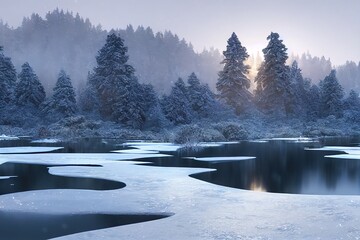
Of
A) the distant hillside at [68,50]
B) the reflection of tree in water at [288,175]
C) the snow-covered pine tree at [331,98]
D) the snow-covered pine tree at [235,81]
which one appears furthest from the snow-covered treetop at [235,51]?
the distant hillside at [68,50]

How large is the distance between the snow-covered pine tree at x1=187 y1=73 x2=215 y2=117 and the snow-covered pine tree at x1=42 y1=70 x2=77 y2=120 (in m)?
18.7

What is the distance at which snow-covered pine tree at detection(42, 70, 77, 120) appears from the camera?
204 ft

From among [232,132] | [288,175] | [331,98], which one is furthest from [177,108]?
[288,175]

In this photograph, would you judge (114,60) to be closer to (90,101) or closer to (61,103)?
(90,101)

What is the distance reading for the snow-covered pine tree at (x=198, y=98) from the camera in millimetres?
64750

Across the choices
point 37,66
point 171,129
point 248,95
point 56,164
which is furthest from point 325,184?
point 37,66

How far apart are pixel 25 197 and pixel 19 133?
50.6 m

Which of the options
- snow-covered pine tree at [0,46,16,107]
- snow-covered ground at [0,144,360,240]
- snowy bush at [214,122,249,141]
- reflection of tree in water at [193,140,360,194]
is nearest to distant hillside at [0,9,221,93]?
snow-covered pine tree at [0,46,16,107]

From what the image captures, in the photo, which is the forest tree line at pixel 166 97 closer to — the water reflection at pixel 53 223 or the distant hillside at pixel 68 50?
the water reflection at pixel 53 223

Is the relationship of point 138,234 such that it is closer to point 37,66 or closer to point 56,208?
point 56,208

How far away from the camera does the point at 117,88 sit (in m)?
60.8

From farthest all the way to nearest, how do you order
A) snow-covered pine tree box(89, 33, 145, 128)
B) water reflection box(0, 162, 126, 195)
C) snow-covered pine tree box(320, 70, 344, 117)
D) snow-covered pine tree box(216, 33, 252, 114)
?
snow-covered pine tree box(320, 70, 344, 117) → snow-covered pine tree box(216, 33, 252, 114) → snow-covered pine tree box(89, 33, 145, 128) → water reflection box(0, 162, 126, 195)

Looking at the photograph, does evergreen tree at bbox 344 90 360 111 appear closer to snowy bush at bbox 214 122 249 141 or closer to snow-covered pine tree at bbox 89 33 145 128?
snowy bush at bbox 214 122 249 141

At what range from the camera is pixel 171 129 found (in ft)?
185
